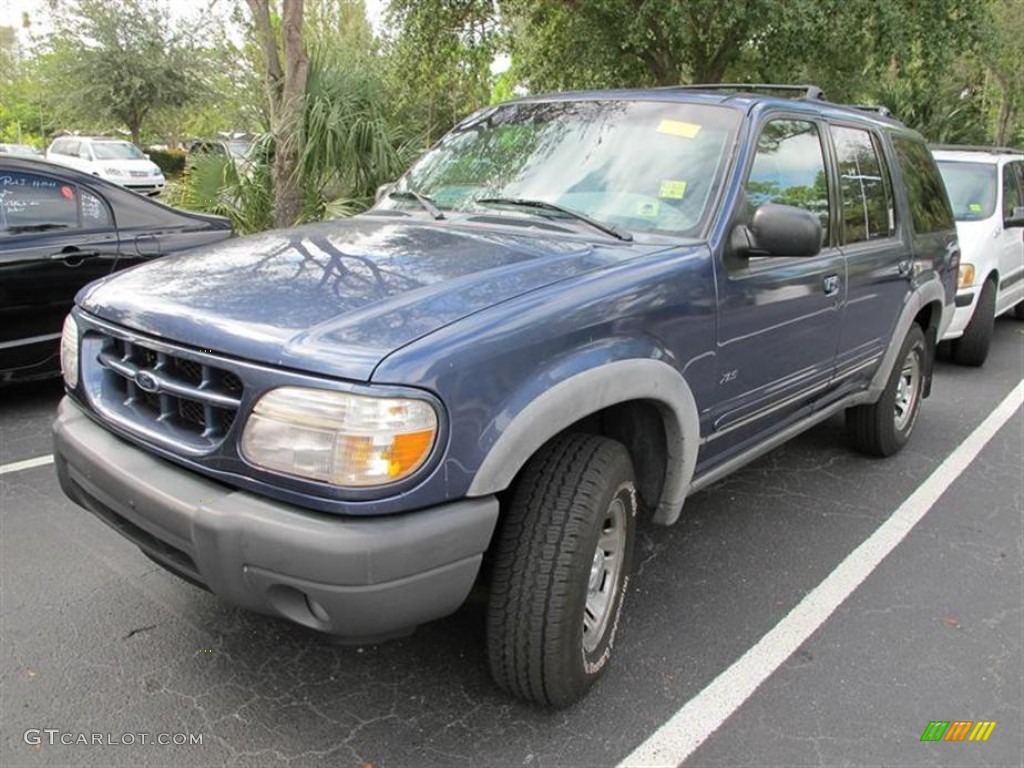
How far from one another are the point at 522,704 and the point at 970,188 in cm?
737

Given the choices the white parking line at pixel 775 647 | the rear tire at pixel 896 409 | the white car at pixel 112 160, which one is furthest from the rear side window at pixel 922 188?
the white car at pixel 112 160

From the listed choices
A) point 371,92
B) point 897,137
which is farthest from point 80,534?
point 371,92

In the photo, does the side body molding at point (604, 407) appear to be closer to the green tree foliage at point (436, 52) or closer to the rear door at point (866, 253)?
the rear door at point (866, 253)

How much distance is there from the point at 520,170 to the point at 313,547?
1999 mm

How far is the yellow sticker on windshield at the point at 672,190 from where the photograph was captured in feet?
10.3

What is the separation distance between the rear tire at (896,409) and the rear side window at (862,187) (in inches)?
29.6

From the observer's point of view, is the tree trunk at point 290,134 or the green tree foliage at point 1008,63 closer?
the tree trunk at point 290,134

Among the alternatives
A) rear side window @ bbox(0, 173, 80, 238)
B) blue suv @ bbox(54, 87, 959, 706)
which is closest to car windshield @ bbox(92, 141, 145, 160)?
rear side window @ bbox(0, 173, 80, 238)

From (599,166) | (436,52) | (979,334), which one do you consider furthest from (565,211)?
(436,52)

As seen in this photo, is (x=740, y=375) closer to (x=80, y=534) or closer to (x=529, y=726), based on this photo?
(x=529, y=726)

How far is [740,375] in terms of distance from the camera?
10.4ft

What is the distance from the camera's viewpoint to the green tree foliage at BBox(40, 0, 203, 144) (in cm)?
2981

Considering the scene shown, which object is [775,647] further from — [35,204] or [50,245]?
[35,204]

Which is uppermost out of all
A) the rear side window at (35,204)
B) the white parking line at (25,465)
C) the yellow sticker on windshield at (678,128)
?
the yellow sticker on windshield at (678,128)
